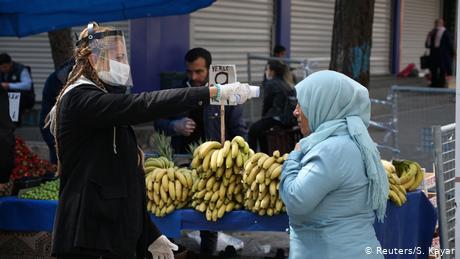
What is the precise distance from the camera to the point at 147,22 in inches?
482

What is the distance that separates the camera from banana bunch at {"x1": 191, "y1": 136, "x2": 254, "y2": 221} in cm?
461

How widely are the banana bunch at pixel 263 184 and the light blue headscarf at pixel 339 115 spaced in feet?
3.58

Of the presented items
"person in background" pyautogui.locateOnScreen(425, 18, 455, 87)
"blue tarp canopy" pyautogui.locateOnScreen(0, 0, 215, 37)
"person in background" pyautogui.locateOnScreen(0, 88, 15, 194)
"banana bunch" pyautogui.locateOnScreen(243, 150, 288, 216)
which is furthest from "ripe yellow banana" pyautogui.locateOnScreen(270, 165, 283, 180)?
"person in background" pyautogui.locateOnScreen(425, 18, 455, 87)

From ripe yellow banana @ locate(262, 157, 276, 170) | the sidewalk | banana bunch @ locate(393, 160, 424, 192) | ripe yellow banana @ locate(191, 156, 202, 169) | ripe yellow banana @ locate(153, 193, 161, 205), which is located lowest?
the sidewalk

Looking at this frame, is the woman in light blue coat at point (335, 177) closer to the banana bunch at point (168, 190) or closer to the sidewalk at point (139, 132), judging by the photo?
the banana bunch at point (168, 190)

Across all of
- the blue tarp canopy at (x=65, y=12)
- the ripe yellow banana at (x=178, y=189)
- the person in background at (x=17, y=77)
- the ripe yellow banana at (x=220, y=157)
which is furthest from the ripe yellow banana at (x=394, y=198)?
the person in background at (x=17, y=77)

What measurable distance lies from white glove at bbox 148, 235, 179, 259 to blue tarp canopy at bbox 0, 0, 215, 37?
123 inches

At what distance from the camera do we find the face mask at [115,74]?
11.2 feet

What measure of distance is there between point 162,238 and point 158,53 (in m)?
8.88

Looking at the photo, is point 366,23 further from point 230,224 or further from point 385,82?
point 385,82

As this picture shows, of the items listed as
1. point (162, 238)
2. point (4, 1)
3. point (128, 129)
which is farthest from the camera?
point (4, 1)

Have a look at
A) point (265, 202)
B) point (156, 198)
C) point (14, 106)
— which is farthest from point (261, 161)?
point (14, 106)

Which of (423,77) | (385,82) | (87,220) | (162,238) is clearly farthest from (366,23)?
(423,77)

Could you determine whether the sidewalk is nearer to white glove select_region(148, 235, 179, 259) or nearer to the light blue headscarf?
white glove select_region(148, 235, 179, 259)
